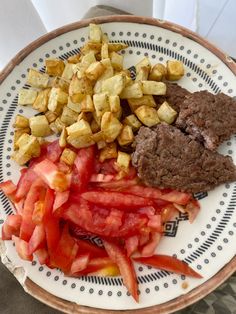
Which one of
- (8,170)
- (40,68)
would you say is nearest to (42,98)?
(40,68)

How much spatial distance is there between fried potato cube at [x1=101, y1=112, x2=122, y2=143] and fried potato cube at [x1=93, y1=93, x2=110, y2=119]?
21 millimetres

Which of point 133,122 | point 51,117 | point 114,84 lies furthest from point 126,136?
point 51,117

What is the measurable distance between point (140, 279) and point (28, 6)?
1.08 metres

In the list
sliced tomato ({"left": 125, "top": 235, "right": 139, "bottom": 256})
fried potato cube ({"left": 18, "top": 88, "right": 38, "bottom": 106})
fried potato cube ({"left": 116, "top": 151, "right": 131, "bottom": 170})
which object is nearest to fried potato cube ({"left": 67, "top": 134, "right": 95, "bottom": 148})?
fried potato cube ({"left": 116, "top": 151, "right": 131, "bottom": 170})

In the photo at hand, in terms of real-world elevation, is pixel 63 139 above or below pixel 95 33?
below

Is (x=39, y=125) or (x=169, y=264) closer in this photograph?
(x=169, y=264)

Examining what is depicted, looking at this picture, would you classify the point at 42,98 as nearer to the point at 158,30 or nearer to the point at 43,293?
the point at 158,30

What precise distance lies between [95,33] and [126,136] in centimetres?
37

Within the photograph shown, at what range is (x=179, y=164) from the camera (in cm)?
137

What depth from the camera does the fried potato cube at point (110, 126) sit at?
4.50ft

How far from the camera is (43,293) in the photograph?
52.5 inches

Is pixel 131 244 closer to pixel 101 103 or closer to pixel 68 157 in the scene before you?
pixel 68 157

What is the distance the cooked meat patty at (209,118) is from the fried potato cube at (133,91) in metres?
0.14

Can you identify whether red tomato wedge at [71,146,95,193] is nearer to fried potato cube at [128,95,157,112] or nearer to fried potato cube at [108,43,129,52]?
fried potato cube at [128,95,157,112]
